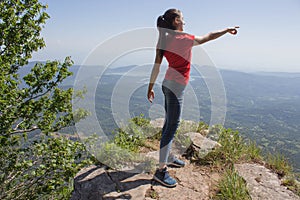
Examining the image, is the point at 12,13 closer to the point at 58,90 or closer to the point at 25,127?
the point at 58,90

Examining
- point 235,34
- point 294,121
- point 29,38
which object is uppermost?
point 29,38

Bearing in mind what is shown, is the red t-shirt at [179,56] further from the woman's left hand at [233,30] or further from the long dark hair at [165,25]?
the woman's left hand at [233,30]

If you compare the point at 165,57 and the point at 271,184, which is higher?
the point at 165,57

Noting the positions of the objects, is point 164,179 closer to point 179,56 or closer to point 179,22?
point 179,56

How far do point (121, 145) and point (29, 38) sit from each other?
655cm

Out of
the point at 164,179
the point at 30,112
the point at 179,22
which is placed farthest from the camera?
the point at 30,112

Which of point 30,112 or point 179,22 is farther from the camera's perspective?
point 30,112

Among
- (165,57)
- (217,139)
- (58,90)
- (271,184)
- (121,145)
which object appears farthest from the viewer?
(58,90)

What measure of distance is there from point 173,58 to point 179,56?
0.36 feet

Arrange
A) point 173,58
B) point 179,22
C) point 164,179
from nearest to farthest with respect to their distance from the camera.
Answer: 1. point 179,22
2. point 173,58
3. point 164,179

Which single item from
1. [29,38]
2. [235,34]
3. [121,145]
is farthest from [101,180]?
[29,38]

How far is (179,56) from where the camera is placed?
341cm

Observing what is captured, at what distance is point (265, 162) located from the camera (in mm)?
5090

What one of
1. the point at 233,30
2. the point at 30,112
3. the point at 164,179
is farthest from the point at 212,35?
the point at 30,112
